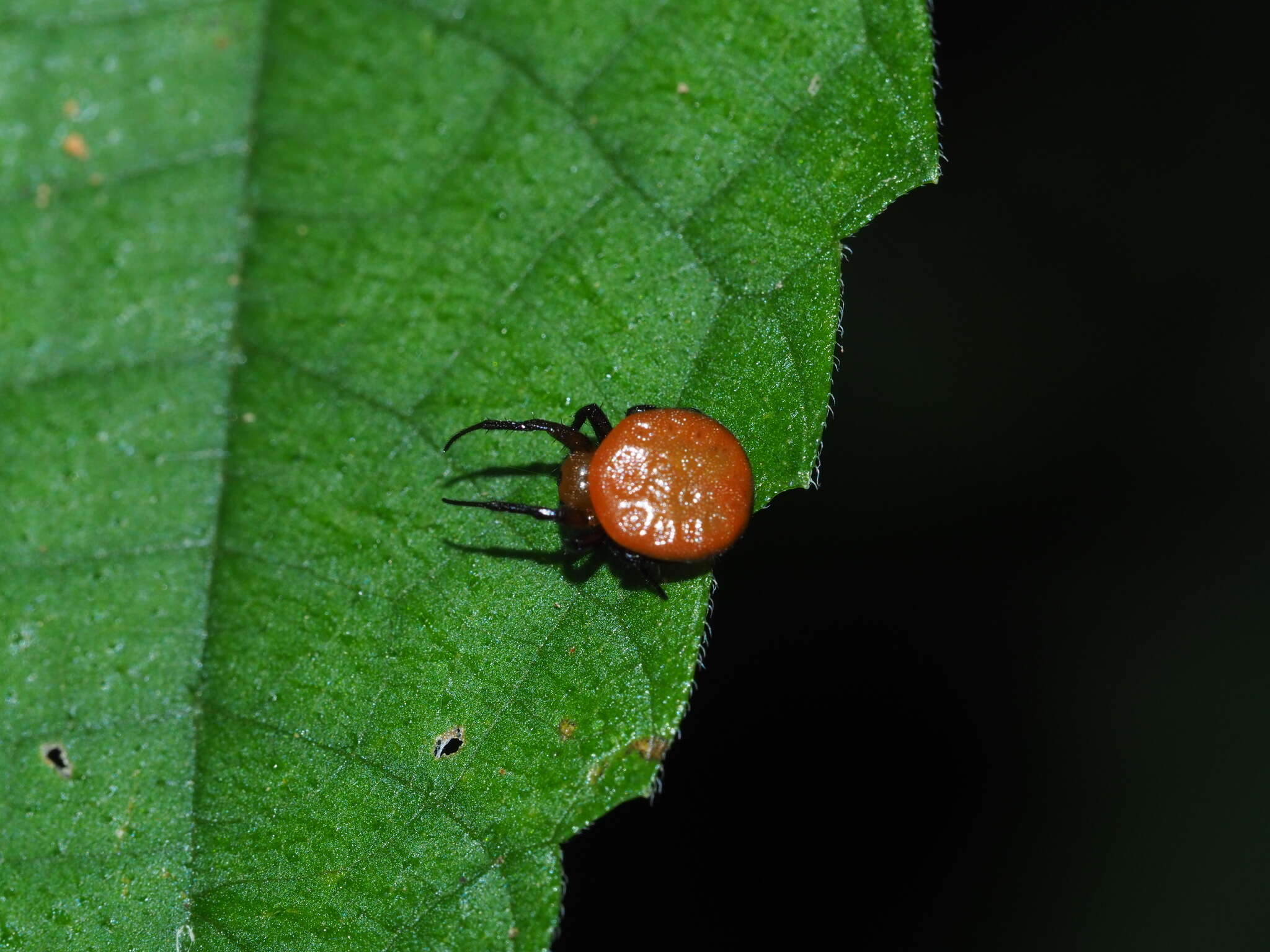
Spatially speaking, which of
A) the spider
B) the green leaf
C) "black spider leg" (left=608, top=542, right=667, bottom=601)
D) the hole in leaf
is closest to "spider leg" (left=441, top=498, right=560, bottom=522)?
the spider

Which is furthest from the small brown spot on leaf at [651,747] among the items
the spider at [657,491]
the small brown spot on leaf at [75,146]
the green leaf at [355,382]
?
the small brown spot on leaf at [75,146]

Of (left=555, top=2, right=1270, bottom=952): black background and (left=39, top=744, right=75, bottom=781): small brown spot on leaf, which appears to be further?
(left=555, top=2, right=1270, bottom=952): black background

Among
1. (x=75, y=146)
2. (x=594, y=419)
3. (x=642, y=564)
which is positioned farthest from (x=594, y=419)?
(x=75, y=146)

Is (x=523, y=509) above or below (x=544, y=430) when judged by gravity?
below

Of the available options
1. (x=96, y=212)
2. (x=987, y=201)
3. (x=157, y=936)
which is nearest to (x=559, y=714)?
(x=157, y=936)

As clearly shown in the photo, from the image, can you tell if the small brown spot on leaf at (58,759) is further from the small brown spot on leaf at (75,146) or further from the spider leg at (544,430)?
the small brown spot on leaf at (75,146)

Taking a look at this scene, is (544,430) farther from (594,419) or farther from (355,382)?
(355,382)

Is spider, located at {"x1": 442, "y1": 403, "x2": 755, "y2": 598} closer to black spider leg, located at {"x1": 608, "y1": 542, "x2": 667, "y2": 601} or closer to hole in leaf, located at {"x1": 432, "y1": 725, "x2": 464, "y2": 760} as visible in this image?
black spider leg, located at {"x1": 608, "y1": 542, "x2": 667, "y2": 601}
